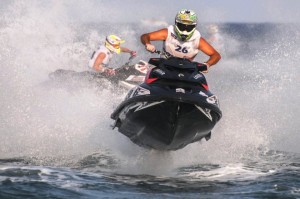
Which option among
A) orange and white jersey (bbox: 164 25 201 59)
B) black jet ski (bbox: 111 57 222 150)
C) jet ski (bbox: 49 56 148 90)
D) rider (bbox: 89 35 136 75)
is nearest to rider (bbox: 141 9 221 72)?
orange and white jersey (bbox: 164 25 201 59)

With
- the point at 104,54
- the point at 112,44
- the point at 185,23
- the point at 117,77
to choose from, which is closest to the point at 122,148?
the point at 185,23

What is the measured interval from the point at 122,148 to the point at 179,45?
1.86m

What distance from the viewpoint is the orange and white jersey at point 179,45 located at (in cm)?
1021

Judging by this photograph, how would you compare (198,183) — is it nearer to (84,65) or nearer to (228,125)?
(228,125)

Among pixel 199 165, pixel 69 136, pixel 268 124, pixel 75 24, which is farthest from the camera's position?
pixel 75 24

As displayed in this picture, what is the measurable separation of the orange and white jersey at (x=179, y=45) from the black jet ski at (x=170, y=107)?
859 mm

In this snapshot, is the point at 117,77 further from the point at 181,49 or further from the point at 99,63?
the point at 181,49

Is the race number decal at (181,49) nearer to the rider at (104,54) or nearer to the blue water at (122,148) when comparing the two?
the blue water at (122,148)

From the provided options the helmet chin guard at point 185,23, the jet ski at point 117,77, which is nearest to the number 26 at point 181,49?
the helmet chin guard at point 185,23

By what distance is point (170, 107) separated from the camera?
864cm

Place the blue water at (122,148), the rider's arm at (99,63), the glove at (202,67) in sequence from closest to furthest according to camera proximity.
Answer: the blue water at (122,148) < the glove at (202,67) < the rider's arm at (99,63)

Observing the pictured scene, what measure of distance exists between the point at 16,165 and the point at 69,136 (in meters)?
2.70

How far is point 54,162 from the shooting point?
32.4 ft

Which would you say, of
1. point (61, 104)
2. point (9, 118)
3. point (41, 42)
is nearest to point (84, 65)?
point (41, 42)
